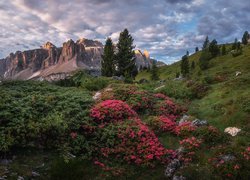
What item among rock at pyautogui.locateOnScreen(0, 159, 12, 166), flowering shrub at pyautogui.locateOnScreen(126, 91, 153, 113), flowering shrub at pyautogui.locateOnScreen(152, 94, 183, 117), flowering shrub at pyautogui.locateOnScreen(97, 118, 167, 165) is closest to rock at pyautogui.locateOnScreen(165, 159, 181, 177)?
flowering shrub at pyautogui.locateOnScreen(97, 118, 167, 165)

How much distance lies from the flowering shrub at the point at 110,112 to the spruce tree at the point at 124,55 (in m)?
47.2

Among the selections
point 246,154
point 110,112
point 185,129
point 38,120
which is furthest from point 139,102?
point 246,154

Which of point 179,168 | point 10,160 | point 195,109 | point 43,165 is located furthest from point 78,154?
point 195,109

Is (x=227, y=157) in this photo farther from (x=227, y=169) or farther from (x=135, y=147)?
(x=135, y=147)

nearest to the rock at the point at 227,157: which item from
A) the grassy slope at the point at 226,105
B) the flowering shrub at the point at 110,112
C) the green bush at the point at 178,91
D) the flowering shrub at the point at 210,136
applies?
the flowering shrub at the point at 210,136

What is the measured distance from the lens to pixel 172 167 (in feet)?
40.7

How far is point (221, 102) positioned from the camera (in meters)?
22.0

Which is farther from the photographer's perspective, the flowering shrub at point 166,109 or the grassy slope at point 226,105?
the flowering shrub at point 166,109

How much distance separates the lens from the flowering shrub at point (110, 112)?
16.5 m

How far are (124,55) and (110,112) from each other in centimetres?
4927

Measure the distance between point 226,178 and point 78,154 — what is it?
7718 mm

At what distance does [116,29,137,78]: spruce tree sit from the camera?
65250mm

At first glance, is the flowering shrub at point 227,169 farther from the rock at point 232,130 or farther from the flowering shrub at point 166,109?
the flowering shrub at point 166,109

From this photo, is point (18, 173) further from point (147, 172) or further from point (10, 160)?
point (147, 172)
